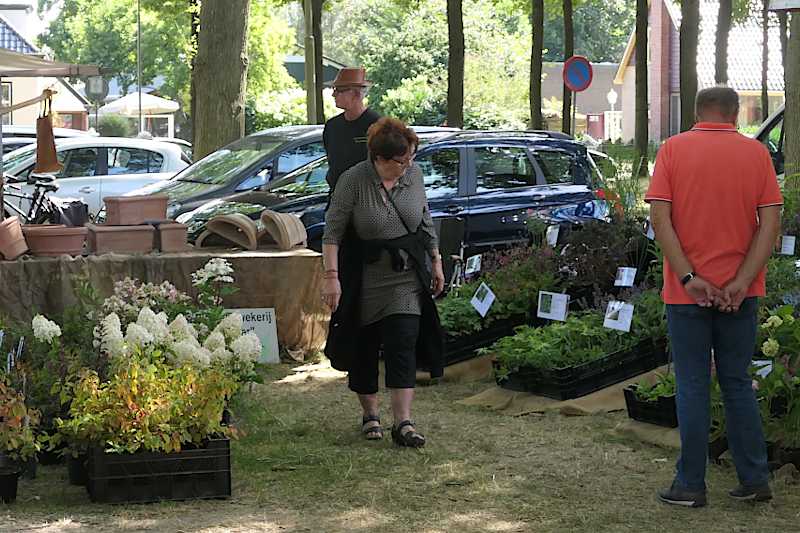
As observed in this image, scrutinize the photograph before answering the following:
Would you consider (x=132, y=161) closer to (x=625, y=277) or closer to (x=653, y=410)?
(x=625, y=277)

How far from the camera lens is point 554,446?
23.9 feet

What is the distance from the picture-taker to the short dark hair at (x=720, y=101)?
5734mm

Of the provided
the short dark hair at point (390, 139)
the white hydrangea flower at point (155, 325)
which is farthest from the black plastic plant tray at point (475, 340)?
the white hydrangea flower at point (155, 325)

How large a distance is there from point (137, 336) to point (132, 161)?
13.4 m

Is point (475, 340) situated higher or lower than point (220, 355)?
lower

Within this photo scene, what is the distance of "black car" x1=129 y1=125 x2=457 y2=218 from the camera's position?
12398mm

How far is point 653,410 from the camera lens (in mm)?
7352

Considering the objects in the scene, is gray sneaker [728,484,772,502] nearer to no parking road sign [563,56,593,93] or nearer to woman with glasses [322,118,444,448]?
woman with glasses [322,118,444,448]

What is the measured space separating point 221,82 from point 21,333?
27.9ft

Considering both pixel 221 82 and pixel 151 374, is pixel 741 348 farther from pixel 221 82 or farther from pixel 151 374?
pixel 221 82

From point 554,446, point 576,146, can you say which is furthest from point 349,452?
point 576,146

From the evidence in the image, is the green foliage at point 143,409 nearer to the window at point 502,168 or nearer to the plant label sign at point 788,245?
the plant label sign at point 788,245

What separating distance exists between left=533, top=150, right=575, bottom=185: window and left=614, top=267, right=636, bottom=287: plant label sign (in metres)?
4.17

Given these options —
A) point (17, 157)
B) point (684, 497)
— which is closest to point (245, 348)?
point (684, 497)
